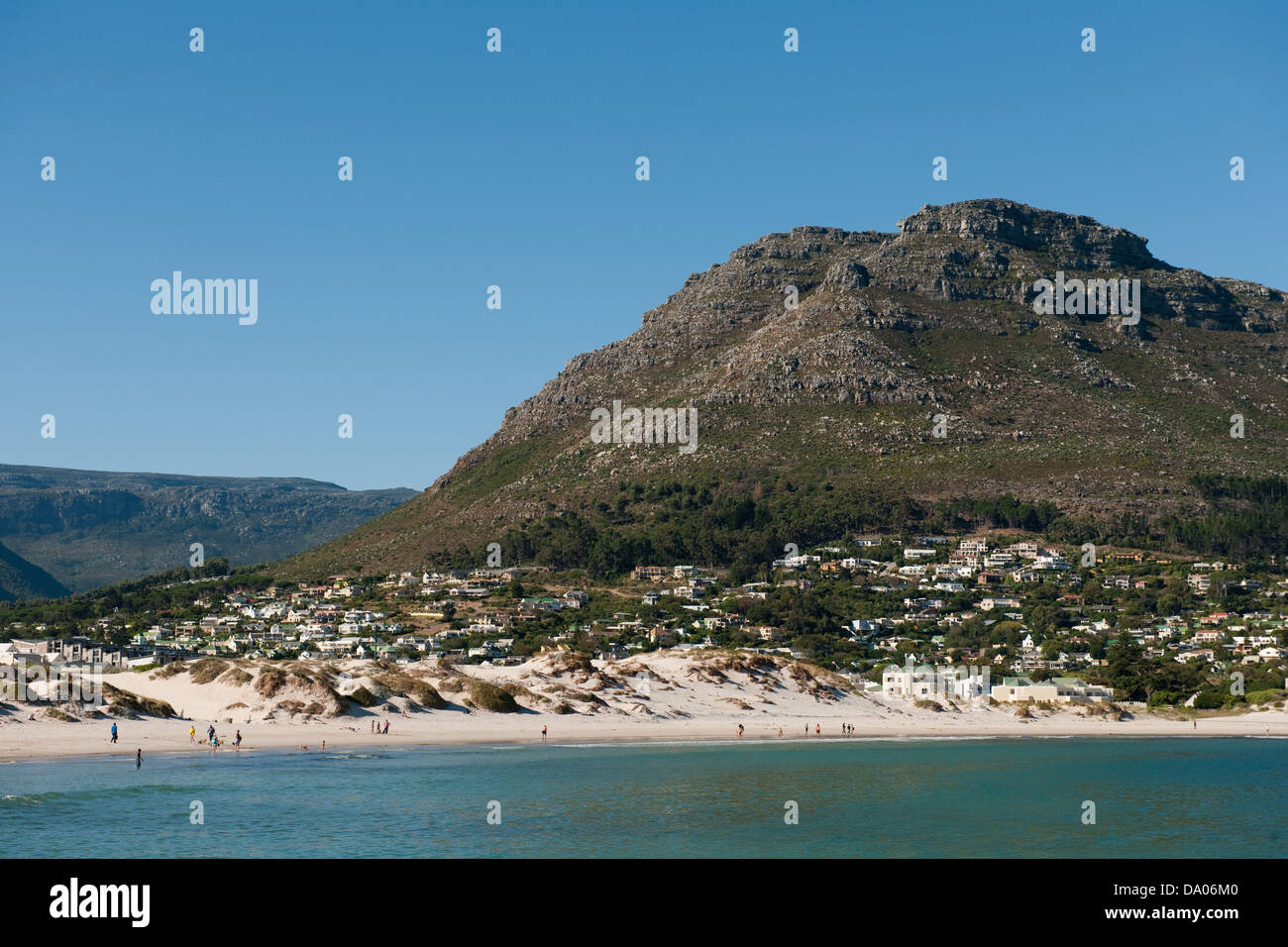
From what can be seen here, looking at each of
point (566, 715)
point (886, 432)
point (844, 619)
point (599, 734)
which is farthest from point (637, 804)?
point (886, 432)

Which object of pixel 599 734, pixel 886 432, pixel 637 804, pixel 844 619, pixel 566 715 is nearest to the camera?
pixel 637 804

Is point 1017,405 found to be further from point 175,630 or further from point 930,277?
point 175,630

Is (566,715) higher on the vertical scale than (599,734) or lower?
higher

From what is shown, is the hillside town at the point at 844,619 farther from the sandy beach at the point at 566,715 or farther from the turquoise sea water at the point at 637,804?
the turquoise sea water at the point at 637,804

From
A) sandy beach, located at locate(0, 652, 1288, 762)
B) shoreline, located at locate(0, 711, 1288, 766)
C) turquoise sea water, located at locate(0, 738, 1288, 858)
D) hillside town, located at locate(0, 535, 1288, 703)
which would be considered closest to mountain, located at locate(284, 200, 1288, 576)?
hillside town, located at locate(0, 535, 1288, 703)

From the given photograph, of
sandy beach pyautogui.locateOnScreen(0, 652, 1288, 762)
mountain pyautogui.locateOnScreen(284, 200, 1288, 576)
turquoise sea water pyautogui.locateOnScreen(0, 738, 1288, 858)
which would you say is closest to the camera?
turquoise sea water pyautogui.locateOnScreen(0, 738, 1288, 858)

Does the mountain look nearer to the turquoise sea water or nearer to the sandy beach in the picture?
the sandy beach

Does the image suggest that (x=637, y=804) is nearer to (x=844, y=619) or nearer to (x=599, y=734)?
(x=599, y=734)
